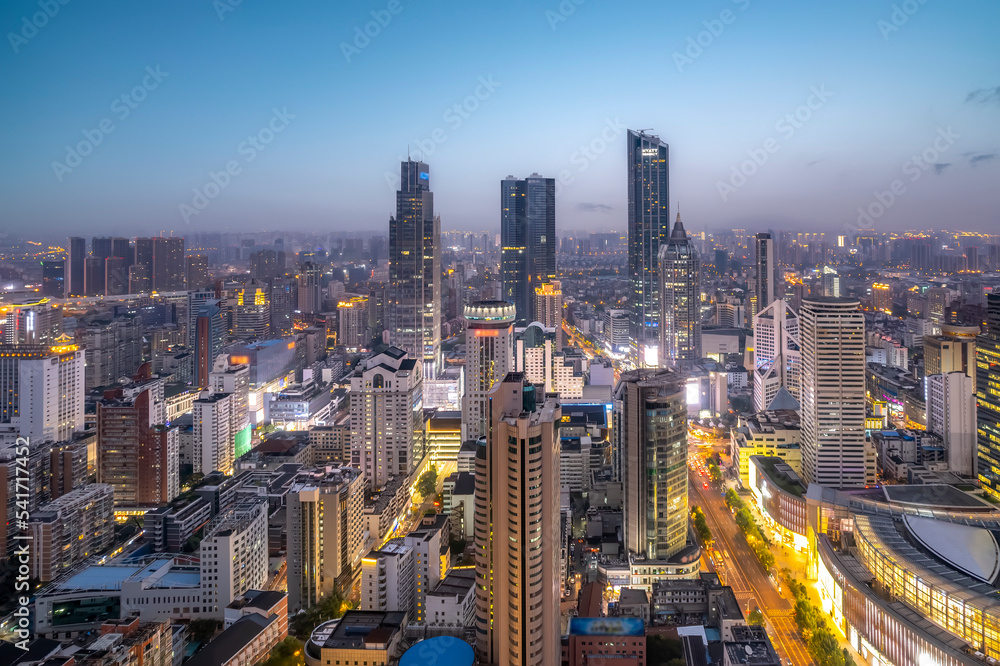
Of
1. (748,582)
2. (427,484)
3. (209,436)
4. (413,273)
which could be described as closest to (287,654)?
(427,484)

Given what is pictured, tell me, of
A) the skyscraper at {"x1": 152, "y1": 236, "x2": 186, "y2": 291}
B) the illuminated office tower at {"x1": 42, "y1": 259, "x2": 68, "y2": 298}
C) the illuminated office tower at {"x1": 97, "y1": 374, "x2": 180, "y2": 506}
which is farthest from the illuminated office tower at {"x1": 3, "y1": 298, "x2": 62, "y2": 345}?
the skyscraper at {"x1": 152, "y1": 236, "x2": 186, "y2": 291}

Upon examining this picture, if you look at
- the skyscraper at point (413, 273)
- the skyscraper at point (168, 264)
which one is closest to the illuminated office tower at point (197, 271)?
the skyscraper at point (168, 264)

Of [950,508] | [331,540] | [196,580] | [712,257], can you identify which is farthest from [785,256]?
[196,580]

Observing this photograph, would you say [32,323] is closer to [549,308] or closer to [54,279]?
[54,279]

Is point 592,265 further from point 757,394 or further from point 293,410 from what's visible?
point 293,410

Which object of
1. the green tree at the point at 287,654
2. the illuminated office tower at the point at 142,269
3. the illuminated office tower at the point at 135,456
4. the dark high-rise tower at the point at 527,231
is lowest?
the green tree at the point at 287,654

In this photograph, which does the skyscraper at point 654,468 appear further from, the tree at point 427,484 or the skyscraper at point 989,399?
the skyscraper at point 989,399

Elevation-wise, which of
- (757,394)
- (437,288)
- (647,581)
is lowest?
(647,581)
